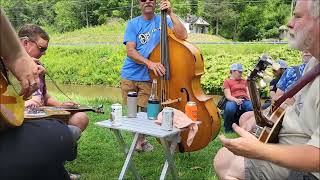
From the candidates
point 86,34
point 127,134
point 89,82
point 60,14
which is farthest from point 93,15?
point 127,134

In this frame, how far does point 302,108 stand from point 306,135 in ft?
0.46

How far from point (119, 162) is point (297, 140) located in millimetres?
2580

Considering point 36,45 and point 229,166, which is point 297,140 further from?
point 36,45

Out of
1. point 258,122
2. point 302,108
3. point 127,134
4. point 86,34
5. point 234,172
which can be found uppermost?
point 302,108

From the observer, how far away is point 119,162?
175 inches

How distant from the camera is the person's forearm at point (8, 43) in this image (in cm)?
134

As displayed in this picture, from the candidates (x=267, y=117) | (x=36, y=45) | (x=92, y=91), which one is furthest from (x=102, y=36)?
(x=267, y=117)

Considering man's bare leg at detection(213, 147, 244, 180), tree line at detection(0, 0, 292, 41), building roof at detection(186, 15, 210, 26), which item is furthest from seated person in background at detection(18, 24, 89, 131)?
building roof at detection(186, 15, 210, 26)

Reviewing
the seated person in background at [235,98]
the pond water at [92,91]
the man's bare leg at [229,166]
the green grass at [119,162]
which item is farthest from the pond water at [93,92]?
the man's bare leg at [229,166]

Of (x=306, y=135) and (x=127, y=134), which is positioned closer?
(x=306, y=135)

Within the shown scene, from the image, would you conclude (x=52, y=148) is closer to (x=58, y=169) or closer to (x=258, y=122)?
(x=58, y=169)

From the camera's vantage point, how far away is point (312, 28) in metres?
1.85

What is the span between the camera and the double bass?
4098 mm

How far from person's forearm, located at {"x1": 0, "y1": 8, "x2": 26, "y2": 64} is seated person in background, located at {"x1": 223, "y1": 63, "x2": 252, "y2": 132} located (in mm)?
5029
